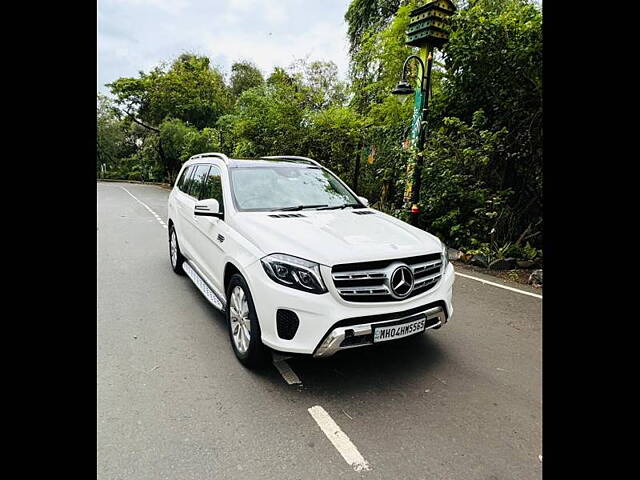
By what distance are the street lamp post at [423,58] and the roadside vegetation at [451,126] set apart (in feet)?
0.71

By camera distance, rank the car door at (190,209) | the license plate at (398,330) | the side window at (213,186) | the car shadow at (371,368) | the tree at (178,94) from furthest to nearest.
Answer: the tree at (178,94) < the car door at (190,209) < the side window at (213,186) < the car shadow at (371,368) < the license plate at (398,330)

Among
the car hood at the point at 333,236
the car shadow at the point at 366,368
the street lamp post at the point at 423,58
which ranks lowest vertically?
the car shadow at the point at 366,368

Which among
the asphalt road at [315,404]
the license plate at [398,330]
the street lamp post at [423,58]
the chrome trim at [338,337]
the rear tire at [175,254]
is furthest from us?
the street lamp post at [423,58]

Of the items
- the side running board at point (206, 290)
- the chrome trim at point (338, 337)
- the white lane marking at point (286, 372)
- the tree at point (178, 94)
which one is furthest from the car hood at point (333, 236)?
the tree at point (178, 94)

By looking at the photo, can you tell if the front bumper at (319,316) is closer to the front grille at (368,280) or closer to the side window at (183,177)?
the front grille at (368,280)

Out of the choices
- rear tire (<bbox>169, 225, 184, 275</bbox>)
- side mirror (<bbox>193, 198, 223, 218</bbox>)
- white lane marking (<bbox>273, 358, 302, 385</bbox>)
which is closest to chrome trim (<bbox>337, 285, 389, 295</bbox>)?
white lane marking (<bbox>273, 358, 302, 385</bbox>)

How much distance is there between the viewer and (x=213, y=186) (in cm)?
478

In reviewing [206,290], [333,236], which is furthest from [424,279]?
[206,290]

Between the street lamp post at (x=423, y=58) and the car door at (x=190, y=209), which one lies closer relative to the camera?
the car door at (x=190, y=209)

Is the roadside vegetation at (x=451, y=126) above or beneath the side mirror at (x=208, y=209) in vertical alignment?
above

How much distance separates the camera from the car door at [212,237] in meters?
4.02
